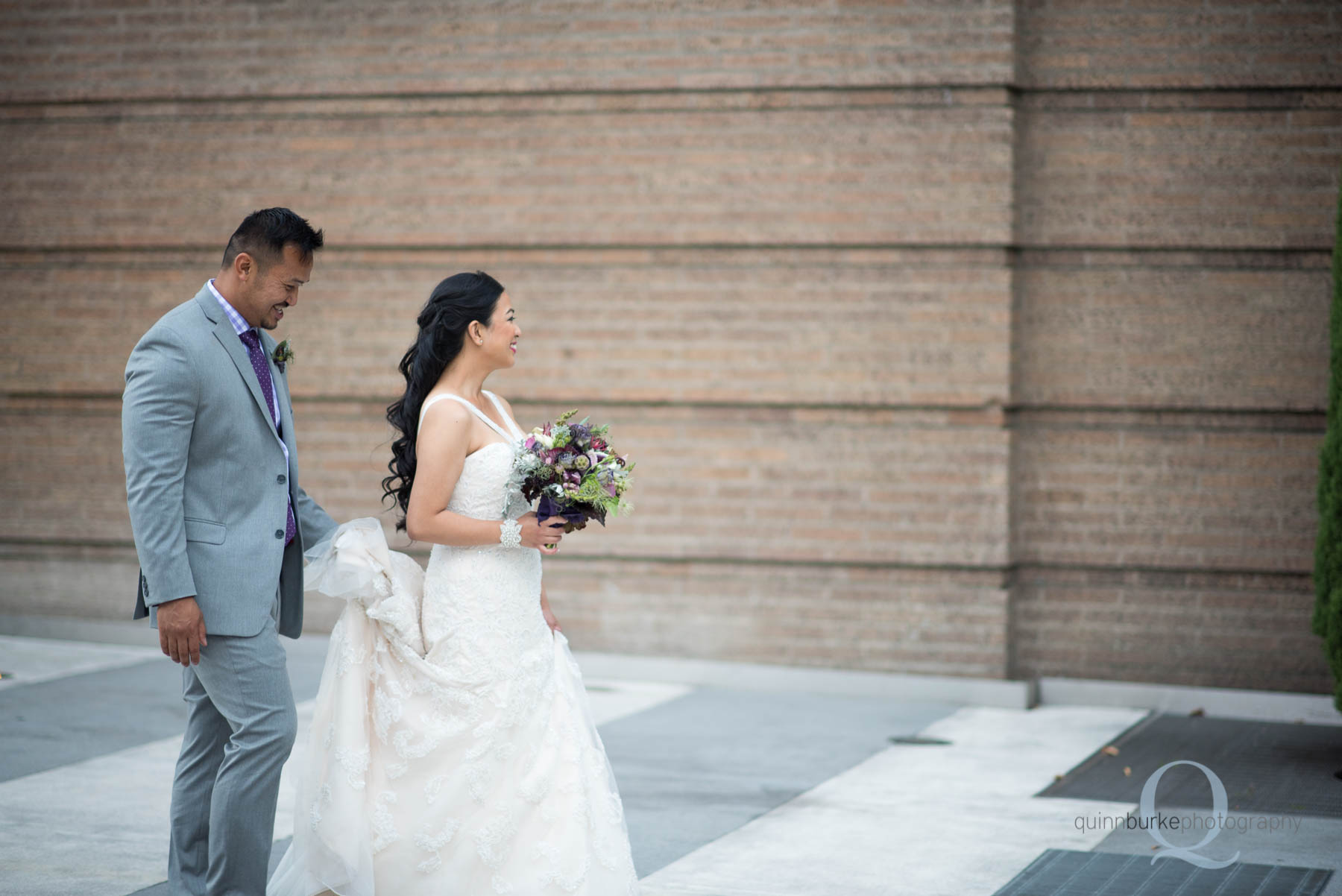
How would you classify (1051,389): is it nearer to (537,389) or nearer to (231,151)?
(537,389)

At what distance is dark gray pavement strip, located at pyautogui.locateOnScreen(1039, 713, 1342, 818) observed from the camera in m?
6.62

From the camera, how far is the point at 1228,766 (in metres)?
7.26

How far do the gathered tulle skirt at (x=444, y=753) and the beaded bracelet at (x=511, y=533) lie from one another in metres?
0.11

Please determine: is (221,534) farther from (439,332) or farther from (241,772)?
(439,332)

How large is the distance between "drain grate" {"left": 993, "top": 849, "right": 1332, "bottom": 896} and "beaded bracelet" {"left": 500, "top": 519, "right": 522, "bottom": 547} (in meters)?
2.14

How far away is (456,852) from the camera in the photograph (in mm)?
4531

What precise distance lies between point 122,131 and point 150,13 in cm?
80

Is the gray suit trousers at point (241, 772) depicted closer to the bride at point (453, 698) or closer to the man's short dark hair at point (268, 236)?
the bride at point (453, 698)

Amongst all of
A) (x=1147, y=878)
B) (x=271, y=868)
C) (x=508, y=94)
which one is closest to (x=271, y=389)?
(x=271, y=868)

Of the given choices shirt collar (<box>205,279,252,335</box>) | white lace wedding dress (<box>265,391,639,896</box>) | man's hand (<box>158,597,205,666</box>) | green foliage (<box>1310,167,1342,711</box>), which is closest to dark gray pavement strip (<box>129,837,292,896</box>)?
white lace wedding dress (<box>265,391,639,896</box>)

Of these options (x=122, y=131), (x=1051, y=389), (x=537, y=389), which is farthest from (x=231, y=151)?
(x=1051, y=389)

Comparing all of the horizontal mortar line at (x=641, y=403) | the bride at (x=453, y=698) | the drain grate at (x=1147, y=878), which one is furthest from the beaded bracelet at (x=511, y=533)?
the horizontal mortar line at (x=641, y=403)

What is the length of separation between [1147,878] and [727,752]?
98.0 inches

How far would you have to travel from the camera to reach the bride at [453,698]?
4527 mm
